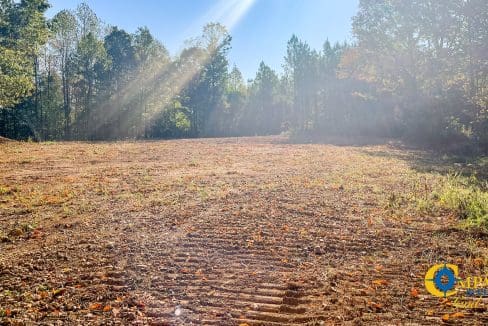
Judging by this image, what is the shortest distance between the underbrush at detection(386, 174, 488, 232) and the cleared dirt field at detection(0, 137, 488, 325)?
0.20 m

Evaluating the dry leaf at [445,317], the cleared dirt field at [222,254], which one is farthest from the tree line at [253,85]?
the dry leaf at [445,317]

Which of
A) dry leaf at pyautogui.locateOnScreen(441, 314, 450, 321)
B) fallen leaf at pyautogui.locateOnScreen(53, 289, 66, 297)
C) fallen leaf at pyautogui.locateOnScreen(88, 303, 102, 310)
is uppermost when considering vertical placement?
dry leaf at pyautogui.locateOnScreen(441, 314, 450, 321)

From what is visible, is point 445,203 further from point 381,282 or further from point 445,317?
point 445,317

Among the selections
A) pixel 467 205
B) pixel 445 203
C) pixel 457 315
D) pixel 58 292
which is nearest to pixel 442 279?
pixel 457 315

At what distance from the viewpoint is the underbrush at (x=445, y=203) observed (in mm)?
5710

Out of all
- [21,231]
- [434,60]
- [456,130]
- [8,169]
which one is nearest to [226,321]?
[21,231]

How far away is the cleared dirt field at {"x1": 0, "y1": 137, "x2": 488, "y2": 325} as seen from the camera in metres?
3.28

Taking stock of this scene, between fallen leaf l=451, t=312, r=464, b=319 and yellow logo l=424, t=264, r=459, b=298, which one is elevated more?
yellow logo l=424, t=264, r=459, b=298

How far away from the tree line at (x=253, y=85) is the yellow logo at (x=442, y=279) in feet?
52.5

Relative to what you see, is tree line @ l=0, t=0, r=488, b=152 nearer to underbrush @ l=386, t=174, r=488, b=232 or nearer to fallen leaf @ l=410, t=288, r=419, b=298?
underbrush @ l=386, t=174, r=488, b=232

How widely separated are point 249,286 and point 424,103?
23.3 meters

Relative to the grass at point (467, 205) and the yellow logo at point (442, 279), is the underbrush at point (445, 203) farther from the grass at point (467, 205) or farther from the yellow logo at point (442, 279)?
the yellow logo at point (442, 279)

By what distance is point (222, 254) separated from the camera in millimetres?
4613

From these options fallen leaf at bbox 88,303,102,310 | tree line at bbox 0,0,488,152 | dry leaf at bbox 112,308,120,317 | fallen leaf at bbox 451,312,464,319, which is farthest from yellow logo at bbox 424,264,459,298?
tree line at bbox 0,0,488,152
